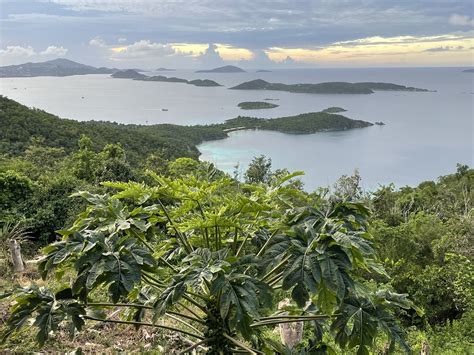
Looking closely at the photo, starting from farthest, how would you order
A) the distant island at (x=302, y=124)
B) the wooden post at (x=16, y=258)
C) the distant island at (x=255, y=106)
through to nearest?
1. the distant island at (x=255, y=106)
2. the distant island at (x=302, y=124)
3. the wooden post at (x=16, y=258)

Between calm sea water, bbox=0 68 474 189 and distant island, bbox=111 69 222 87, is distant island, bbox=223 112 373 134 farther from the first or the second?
distant island, bbox=111 69 222 87

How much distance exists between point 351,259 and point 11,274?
510 cm

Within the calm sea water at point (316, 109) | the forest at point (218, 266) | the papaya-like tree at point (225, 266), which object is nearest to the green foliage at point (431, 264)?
the forest at point (218, 266)

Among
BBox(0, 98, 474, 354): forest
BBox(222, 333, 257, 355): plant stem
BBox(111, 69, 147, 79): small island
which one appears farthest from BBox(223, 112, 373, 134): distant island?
BBox(111, 69, 147, 79): small island

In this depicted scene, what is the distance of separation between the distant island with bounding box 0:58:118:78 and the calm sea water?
4.30m

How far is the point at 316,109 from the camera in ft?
343

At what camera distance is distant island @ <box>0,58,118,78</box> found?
113m

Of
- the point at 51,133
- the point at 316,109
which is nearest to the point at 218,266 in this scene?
the point at 51,133

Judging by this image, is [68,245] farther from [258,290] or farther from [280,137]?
[280,137]

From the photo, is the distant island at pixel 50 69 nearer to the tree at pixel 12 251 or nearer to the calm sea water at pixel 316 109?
the calm sea water at pixel 316 109

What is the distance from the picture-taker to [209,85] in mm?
160250

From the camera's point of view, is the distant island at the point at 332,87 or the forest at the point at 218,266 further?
the distant island at the point at 332,87

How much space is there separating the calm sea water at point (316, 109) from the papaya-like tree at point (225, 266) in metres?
14.9

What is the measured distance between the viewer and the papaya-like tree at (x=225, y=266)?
1.52 meters
